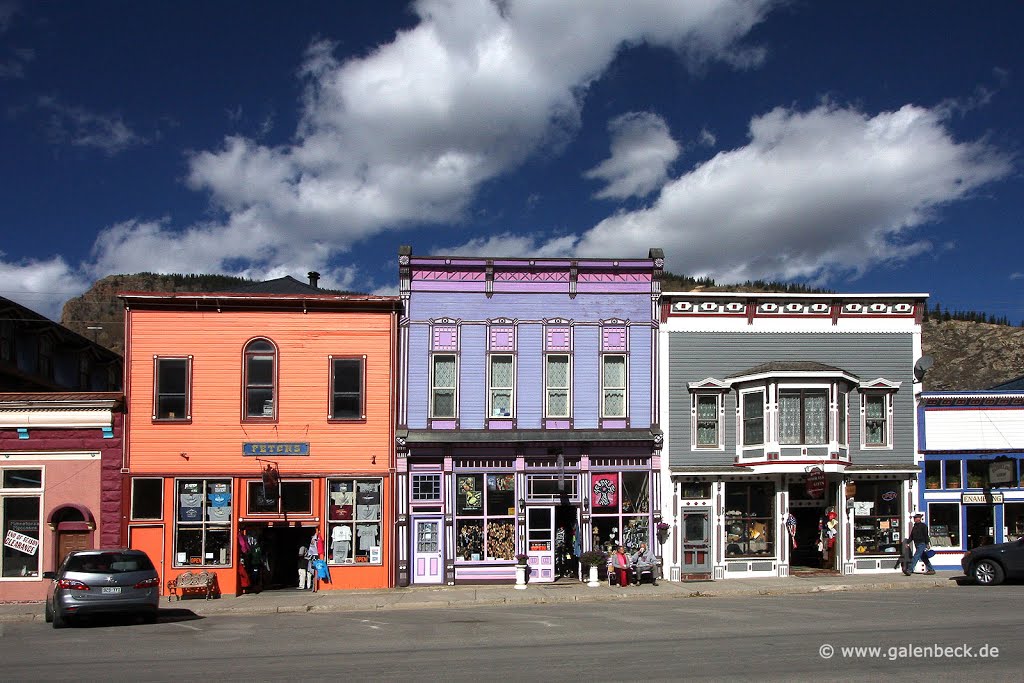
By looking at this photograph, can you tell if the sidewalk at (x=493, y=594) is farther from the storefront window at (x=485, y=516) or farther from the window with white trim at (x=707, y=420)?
the window with white trim at (x=707, y=420)

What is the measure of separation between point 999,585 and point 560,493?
1154cm

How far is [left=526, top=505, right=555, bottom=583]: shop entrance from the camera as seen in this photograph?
26.6m

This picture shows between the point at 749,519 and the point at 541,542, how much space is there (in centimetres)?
617

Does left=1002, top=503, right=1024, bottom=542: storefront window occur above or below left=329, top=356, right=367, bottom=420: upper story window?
below

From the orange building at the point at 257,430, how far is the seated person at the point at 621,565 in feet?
20.6

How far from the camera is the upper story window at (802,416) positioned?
87.5 feet

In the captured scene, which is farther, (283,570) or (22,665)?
(283,570)

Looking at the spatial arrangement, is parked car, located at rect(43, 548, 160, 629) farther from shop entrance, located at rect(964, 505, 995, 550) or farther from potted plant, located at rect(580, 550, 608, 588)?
shop entrance, located at rect(964, 505, 995, 550)

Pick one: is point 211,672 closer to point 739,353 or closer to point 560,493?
point 560,493

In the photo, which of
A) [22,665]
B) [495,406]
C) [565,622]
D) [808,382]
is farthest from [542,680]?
[808,382]

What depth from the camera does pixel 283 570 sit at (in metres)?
27.9

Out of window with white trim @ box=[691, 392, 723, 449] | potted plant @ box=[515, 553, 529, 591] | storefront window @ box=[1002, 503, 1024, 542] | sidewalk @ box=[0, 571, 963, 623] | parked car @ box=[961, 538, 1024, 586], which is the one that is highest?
window with white trim @ box=[691, 392, 723, 449]

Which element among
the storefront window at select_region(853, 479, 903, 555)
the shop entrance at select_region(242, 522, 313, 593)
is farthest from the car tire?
the shop entrance at select_region(242, 522, 313, 593)
